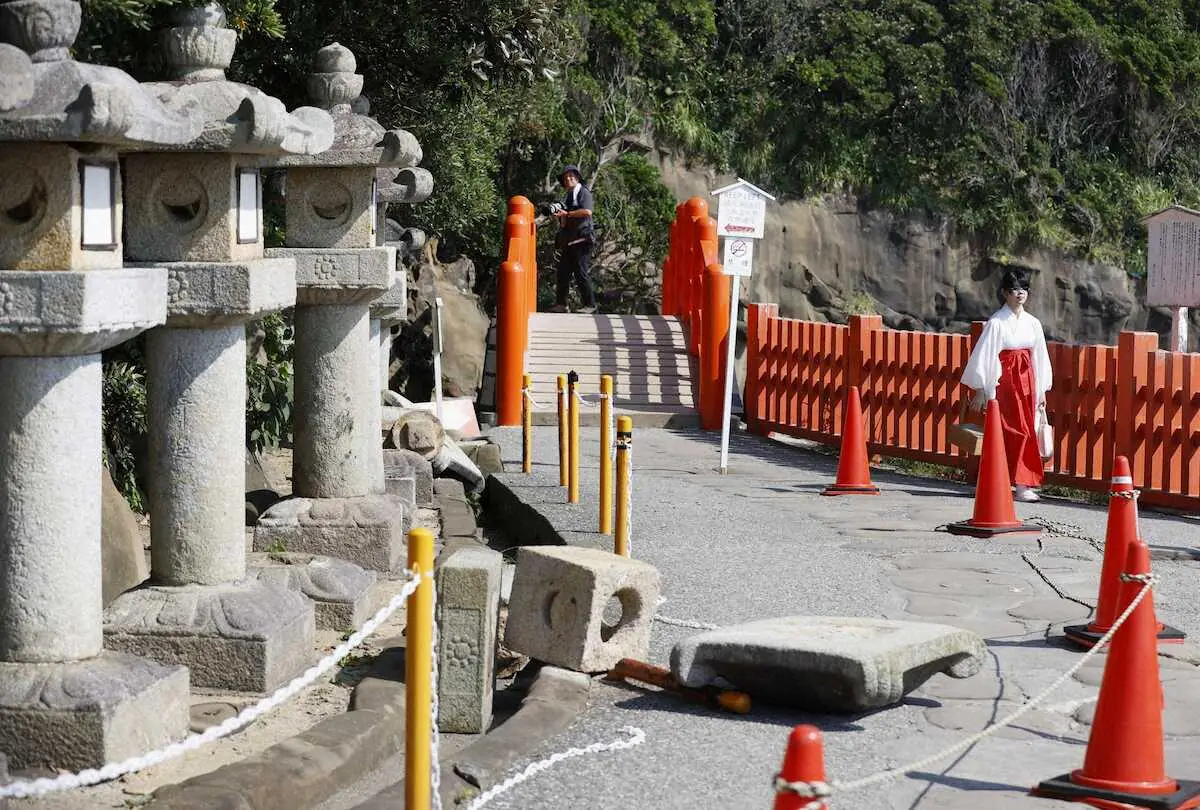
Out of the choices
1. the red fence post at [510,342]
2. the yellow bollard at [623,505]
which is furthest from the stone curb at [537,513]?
the red fence post at [510,342]

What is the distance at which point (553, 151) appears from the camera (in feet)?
91.2

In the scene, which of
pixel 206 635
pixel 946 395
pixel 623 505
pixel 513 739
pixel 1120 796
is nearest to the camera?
pixel 1120 796

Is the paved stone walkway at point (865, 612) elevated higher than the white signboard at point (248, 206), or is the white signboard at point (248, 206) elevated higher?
the white signboard at point (248, 206)

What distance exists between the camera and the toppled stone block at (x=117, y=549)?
7.73m

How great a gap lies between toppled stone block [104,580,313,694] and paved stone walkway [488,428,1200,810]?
1.22 meters

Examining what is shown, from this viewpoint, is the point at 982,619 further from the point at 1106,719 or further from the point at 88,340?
the point at 88,340

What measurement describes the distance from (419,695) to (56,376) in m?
1.84

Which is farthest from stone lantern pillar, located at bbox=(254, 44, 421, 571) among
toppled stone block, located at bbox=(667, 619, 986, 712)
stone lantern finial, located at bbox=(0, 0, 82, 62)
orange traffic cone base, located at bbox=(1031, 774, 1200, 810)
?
orange traffic cone base, located at bbox=(1031, 774, 1200, 810)

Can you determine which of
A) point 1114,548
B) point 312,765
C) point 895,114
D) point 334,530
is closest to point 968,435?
point 1114,548

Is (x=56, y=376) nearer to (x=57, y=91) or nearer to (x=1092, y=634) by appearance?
(x=57, y=91)

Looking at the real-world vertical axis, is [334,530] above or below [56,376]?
below

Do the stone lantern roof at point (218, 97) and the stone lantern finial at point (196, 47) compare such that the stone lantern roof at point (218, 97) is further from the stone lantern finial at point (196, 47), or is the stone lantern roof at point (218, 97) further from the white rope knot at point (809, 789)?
the white rope knot at point (809, 789)

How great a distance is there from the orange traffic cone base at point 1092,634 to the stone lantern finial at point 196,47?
4220 millimetres

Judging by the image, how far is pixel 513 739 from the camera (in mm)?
5555
